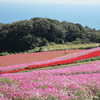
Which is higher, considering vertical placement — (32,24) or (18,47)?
(32,24)

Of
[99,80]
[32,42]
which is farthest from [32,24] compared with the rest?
[99,80]

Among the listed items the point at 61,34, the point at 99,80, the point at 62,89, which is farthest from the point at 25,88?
the point at 61,34

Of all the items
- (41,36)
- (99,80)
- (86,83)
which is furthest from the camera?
(41,36)

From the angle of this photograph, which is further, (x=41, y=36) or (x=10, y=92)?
(x=41, y=36)

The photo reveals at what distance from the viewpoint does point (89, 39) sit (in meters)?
70.9

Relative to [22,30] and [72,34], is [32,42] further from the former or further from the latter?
[72,34]

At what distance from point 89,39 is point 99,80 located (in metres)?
60.9

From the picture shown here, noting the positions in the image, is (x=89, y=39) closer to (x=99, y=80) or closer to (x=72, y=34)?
(x=72, y=34)

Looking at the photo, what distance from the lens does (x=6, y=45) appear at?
65.4 m

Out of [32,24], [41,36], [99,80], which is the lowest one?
[99,80]

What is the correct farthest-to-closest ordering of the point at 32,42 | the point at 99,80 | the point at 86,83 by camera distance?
the point at 32,42 → the point at 99,80 → the point at 86,83

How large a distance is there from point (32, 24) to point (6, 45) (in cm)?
1201

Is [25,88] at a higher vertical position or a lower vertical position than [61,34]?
lower

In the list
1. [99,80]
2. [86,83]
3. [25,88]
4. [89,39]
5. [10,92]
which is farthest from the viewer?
[89,39]
